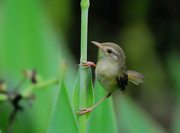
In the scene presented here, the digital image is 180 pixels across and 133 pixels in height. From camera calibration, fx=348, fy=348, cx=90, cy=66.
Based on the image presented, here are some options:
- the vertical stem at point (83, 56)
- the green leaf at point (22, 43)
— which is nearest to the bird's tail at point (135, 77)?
the vertical stem at point (83, 56)

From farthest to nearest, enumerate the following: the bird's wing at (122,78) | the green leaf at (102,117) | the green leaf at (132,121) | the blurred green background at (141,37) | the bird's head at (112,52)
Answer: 1. the blurred green background at (141,37)
2. the green leaf at (132,121)
3. the bird's wing at (122,78)
4. the bird's head at (112,52)
5. the green leaf at (102,117)

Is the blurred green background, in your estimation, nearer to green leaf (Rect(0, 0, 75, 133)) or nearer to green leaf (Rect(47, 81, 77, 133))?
green leaf (Rect(0, 0, 75, 133))

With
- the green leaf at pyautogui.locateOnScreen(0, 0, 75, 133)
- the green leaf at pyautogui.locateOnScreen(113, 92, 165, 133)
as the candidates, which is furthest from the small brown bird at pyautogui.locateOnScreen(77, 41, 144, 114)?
the green leaf at pyautogui.locateOnScreen(0, 0, 75, 133)

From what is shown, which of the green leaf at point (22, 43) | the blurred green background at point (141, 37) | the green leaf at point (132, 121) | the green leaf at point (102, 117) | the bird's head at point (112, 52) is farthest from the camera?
the blurred green background at point (141, 37)

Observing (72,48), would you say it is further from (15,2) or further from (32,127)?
(32,127)

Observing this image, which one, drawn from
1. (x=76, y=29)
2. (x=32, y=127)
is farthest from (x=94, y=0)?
(x=32, y=127)

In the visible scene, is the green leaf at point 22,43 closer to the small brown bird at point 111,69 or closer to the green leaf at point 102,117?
the small brown bird at point 111,69
